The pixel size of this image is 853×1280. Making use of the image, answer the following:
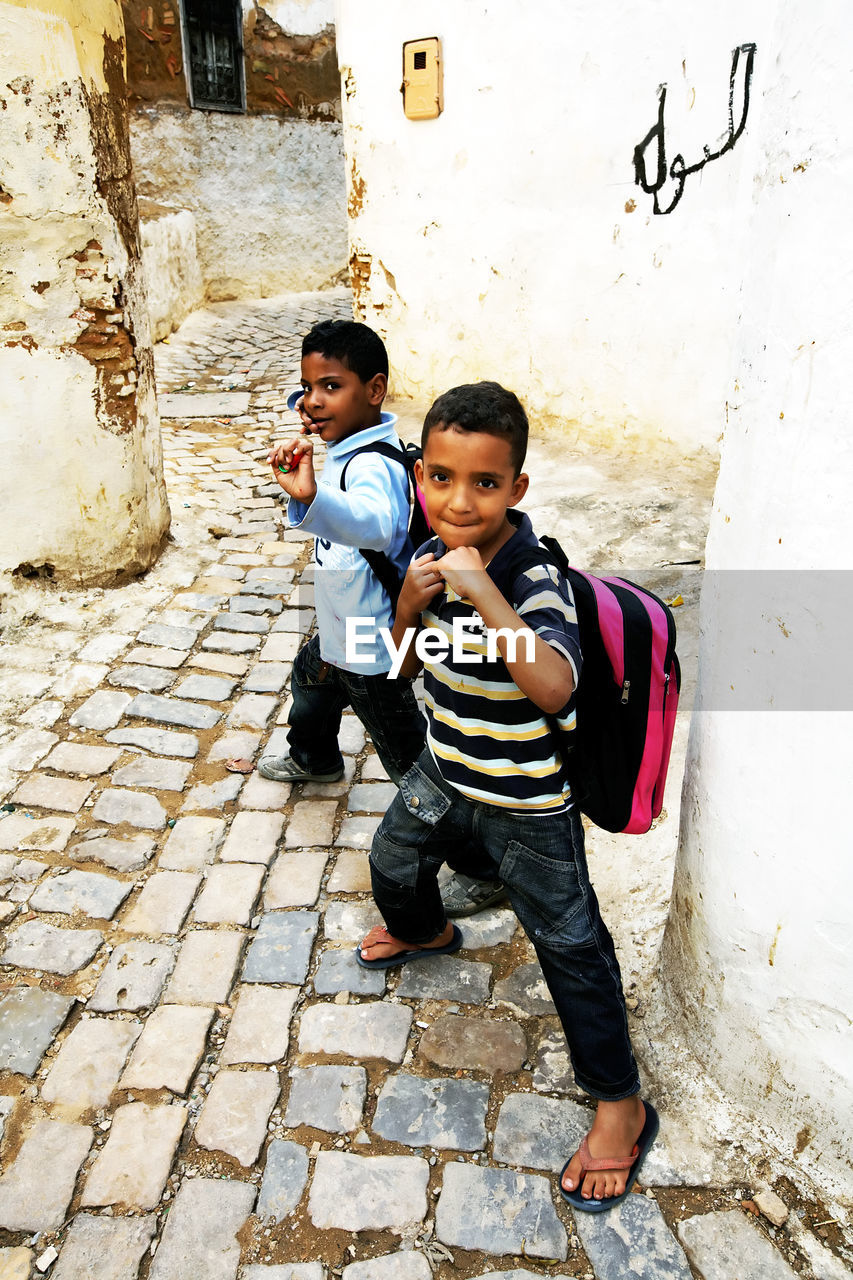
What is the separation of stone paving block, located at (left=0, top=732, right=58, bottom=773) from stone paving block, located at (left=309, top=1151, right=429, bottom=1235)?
6.74 feet

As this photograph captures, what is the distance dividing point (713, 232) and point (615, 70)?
1169mm

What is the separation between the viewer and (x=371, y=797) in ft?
11.3

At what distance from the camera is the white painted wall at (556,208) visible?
215 inches

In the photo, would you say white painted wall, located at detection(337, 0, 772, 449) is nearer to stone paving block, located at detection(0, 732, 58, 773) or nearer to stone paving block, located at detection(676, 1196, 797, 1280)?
stone paving block, located at detection(0, 732, 58, 773)

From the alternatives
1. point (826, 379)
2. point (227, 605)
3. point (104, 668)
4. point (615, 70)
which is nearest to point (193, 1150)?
point (826, 379)

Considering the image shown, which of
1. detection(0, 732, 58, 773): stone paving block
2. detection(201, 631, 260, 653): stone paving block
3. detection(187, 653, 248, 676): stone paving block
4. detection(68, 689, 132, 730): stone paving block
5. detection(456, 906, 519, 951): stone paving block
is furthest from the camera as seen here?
detection(201, 631, 260, 653): stone paving block

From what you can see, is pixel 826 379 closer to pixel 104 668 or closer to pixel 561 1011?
pixel 561 1011

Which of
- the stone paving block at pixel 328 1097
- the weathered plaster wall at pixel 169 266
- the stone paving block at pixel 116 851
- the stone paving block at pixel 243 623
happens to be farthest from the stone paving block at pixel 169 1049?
the weathered plaster wall at pixel 169 266

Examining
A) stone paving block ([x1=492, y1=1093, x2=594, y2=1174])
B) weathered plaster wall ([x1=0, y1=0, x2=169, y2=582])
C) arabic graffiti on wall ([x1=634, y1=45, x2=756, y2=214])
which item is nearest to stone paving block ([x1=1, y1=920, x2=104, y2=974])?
stone paving block ([x1=492, y1=1093, x2=594, y2=1174])

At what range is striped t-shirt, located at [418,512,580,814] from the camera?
1.83 metres

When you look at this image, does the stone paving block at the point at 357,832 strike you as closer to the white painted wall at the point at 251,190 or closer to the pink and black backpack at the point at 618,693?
the pink and black backpack at the point at 618,693

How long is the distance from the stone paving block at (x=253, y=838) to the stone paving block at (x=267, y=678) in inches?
35.2

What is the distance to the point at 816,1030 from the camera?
1.89 metres

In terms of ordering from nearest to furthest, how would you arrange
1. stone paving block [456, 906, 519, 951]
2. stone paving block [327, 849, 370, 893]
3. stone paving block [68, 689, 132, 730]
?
stone paving block [456, 906, 519, 951] < stone paving block [327, 849, 370, 893] < stone paving block [68, 689, 132, 730]
